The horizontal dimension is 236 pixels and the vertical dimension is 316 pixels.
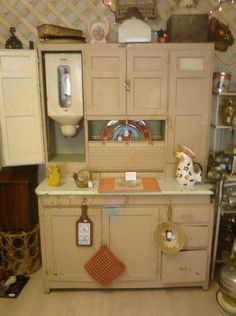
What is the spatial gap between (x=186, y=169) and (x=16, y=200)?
1320mm

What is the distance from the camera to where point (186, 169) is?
1.99 m

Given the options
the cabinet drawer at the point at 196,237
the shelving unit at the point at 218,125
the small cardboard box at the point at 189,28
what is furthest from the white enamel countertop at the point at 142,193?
the small cardboard box at the point at 189,28

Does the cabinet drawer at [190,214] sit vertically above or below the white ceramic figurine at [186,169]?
below

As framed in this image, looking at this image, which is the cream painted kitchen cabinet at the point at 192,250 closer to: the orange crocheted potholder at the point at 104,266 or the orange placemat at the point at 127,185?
the orange placemat at the point at 127,185

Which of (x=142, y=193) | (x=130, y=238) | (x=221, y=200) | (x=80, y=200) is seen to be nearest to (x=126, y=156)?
(x=142, y=193)

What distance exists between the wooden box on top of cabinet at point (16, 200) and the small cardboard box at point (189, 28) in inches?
60.0

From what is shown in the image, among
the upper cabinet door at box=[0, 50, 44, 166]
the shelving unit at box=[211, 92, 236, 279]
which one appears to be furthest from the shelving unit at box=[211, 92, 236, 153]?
the upper cabinet door at box=[0, 50, 44, 166]

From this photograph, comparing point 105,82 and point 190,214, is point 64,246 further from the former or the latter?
point 105,82

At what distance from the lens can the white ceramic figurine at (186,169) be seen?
1.99 meters

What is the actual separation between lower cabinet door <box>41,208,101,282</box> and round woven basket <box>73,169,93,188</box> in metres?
0.17

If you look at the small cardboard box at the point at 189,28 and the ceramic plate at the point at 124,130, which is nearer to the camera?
the small cardboard box at the point at 189,28

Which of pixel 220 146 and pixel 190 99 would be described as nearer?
pixel 190 99

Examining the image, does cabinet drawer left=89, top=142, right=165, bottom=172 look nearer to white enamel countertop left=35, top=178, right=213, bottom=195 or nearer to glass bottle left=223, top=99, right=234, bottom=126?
white enamel countertop left=35, top=178, right=213, bottom=195

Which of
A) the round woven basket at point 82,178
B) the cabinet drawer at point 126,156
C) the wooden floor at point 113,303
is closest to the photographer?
the wooden floor at point 113,303
